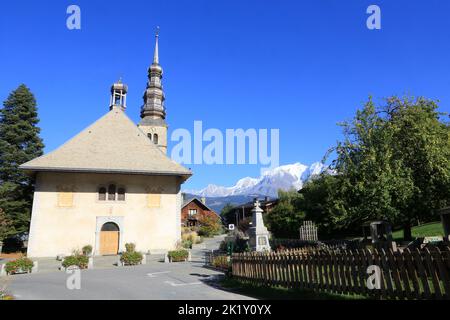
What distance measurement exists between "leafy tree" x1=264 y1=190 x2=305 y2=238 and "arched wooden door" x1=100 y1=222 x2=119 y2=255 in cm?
2161

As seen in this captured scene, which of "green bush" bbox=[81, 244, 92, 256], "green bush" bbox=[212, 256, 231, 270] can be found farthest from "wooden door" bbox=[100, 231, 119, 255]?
"green bush" bbox=[212, 256, 231, 270]

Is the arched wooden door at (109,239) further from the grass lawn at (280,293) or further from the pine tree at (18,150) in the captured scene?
the grass lawn at (280,293)

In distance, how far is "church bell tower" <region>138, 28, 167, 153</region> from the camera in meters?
44.4

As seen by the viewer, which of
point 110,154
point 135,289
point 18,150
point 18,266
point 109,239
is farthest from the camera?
point 18,150

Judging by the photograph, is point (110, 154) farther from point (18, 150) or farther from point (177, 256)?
point (18, 150)

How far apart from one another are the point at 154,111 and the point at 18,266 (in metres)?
31.3

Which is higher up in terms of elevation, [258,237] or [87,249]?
[258,237]

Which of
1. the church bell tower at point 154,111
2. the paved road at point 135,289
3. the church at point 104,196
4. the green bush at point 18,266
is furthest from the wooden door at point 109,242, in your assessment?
the church bell tower at point 154,111

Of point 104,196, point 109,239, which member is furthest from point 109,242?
point 104,196

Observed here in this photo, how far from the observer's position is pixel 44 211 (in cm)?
2559

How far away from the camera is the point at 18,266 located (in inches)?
634
